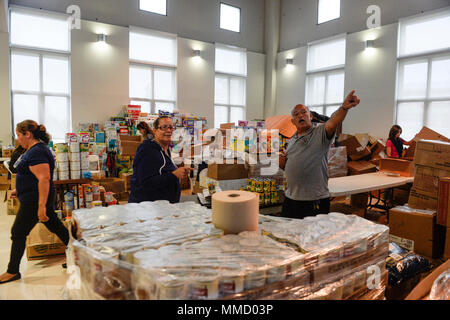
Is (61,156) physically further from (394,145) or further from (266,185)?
(394,145)

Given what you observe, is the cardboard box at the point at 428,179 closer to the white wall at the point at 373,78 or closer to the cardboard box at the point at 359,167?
the cardboard box at the point at 359,167

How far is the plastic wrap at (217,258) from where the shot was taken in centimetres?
84

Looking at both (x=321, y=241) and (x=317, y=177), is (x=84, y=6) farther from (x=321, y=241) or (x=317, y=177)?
(x=321, y=241)

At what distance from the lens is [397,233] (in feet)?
10.4

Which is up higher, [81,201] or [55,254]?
[81,201]

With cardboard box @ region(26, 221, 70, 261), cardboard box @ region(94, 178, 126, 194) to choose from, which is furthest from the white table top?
cardboard box @ region(94, 178, 126, 194)

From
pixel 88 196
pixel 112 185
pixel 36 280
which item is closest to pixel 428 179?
pixel 88 196

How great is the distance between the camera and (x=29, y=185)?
274 cm

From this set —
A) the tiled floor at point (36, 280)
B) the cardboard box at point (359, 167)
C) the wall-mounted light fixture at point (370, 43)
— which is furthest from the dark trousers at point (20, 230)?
the wall-mounted light fixture at point (370, 43)

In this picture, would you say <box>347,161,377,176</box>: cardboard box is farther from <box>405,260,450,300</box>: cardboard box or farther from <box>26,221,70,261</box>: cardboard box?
<box>26,221,70,261</box>: cardboard box

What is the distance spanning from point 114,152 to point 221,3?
661 cm

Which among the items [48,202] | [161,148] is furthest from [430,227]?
[48,202]

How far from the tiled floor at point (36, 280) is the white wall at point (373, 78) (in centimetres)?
839
